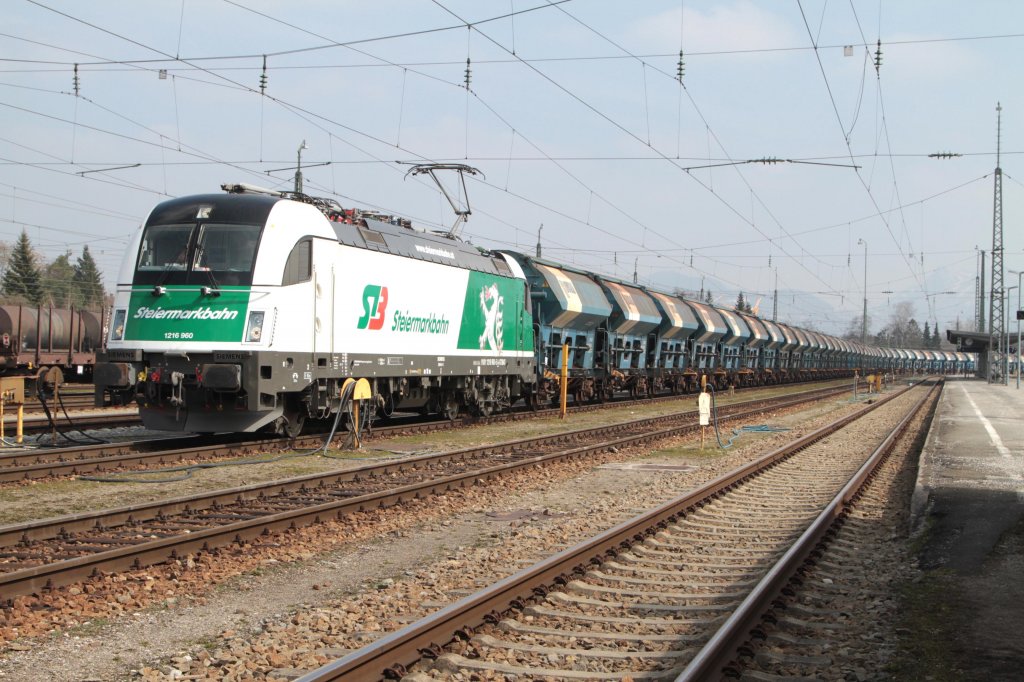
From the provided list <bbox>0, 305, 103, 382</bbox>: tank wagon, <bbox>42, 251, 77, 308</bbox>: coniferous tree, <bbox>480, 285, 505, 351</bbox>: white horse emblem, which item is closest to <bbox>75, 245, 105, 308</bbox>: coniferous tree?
<bbox>42, 251, 77, 308</bbox>: coniferous tree

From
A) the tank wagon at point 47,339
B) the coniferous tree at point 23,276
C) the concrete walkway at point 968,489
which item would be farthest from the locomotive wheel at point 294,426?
the coniferous tree at point 23,276

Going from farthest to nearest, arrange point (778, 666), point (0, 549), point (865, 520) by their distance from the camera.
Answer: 1. point (865, 520)
2. point (0, 549)
3. point (778, 666)

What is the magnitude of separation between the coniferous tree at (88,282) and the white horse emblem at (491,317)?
65663mm

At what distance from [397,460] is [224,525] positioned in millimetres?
4943

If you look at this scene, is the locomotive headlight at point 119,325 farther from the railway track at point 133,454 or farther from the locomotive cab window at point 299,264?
the locomotive cab window at point 299,264

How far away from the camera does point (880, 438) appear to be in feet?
72.9

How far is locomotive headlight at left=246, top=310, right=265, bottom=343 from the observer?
13.8 m

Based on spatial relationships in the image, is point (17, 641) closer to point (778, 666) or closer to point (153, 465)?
point (778, 666)

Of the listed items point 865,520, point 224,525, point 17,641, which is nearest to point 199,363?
point 224,525

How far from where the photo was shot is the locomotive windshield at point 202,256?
13.9 m

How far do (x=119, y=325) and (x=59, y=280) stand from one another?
7987 cm

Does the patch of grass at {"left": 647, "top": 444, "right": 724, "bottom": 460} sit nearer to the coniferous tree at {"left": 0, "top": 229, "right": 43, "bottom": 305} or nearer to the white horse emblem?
the white horse emblem

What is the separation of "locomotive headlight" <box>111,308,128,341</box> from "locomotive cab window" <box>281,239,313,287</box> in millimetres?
2702

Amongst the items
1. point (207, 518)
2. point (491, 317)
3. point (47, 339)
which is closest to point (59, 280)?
point (47, 339)
